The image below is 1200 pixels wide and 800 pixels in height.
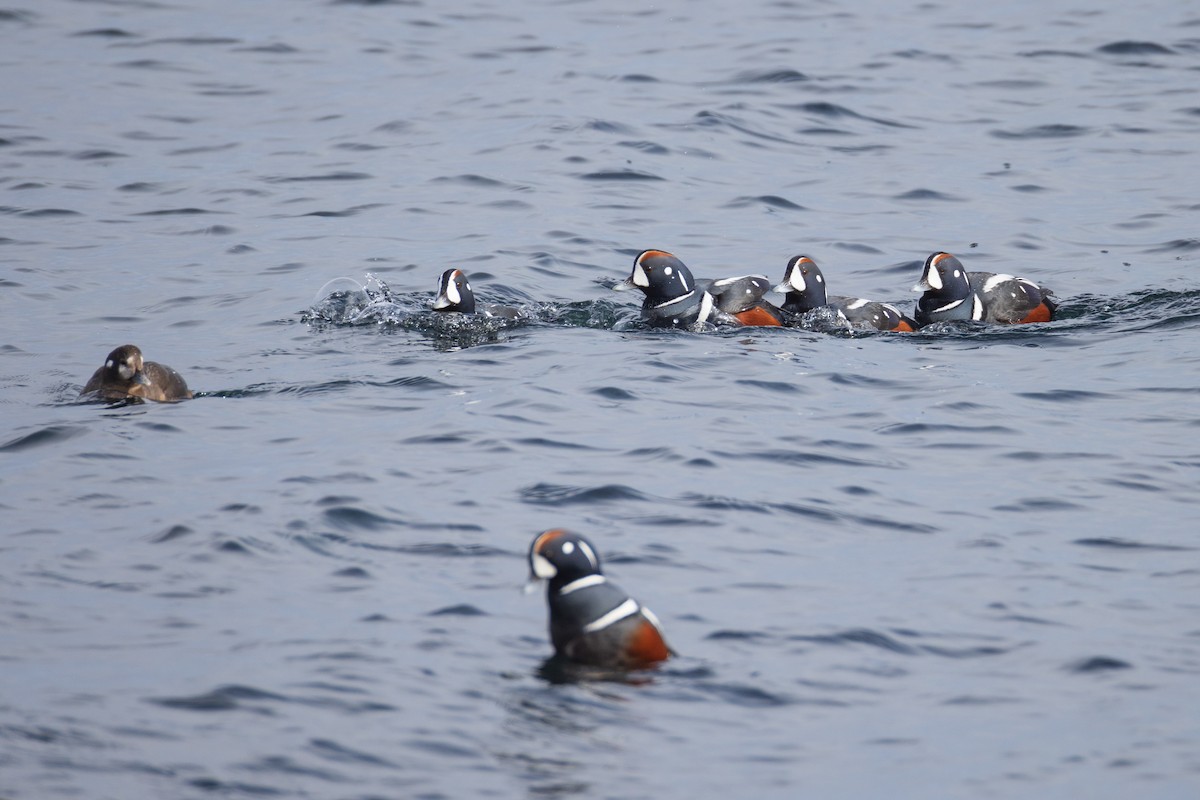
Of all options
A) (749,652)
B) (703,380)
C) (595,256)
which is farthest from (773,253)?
(749,652)

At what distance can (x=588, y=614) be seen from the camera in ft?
22.8

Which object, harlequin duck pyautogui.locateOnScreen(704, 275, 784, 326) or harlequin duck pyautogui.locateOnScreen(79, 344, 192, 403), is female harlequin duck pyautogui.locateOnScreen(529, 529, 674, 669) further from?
harlequin duck pyautogui.locateOnScreen(704, 275, 784, 326)

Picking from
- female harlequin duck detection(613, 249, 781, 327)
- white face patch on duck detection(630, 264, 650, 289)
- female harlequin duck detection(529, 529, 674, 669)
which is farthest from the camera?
white face patch on duck detection(630, 264, 650, 289)

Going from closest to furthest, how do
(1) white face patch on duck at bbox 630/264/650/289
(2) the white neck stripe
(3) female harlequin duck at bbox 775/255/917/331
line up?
(2) the white neck stripe
(3) female harlequin duck at bbox 775/255/917/331
(1) white face patch on duck at bbox 630/264/650/289

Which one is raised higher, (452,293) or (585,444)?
(452,293)

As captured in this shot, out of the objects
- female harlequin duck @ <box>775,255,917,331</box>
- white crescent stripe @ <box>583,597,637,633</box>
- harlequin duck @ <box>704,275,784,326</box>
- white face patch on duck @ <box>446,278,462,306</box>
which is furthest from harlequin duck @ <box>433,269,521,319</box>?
white crescent stripe @ <box>583,597,637,633</box>

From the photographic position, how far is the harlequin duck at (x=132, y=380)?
422 inches

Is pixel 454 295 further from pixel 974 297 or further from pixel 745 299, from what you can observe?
pixel 974 297

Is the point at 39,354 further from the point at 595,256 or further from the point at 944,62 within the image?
the point at 944,62

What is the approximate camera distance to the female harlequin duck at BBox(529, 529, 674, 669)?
692 centimetres

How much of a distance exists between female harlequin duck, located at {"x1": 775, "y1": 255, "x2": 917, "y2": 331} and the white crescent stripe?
6990 mm

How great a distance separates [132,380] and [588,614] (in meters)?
5.20

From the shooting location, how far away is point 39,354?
1255 cm

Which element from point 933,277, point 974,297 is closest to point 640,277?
point 933,277
